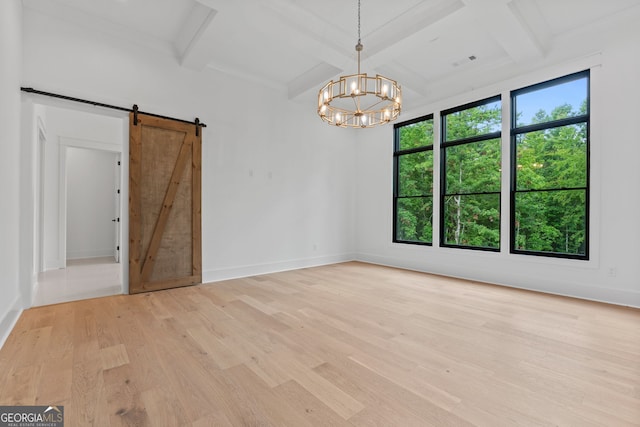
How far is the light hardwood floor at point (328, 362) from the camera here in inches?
61.7

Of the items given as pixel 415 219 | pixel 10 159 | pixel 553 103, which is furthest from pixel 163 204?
pixel 553 103

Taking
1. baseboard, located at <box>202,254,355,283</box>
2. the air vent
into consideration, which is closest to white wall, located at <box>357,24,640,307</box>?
the air vent

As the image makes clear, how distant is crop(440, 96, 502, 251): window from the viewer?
4.65m

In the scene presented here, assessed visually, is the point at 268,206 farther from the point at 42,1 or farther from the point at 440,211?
the point at 42,1

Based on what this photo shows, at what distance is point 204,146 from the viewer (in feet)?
14.7

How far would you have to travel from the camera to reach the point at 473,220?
4898 millimetres

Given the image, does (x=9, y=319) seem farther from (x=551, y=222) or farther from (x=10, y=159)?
(x=551, y=222)

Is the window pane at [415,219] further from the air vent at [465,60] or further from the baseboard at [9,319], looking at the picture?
the baseboard at [9,319]

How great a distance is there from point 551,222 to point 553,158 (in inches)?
35.6

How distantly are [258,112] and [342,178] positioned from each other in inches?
93.5

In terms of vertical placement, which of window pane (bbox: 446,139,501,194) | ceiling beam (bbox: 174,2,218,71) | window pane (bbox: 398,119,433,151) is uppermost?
ceiling beam (bbox: 174,2,218,71)

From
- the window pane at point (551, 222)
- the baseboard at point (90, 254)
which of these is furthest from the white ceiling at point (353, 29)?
the baseboard at point (90, 254)

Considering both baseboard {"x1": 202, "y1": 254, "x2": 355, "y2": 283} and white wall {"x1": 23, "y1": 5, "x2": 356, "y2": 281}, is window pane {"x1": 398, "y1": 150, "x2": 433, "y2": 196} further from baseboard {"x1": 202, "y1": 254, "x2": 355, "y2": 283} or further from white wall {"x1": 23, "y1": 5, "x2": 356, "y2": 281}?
baseboard {"x1": 202, "y1": 254, "x2": 355, "y2": 283}

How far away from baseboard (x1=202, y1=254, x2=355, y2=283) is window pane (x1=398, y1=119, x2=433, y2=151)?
2.76 m
